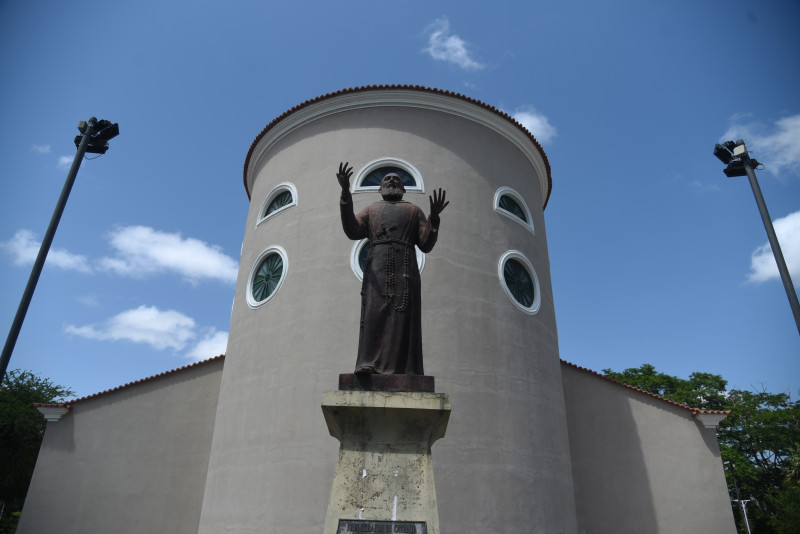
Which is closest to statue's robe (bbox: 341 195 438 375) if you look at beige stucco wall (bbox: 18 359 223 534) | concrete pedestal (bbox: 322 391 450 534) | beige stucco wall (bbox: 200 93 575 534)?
concrete pedestal (bbox: 322 391 450 534)

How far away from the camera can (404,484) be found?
416 cm

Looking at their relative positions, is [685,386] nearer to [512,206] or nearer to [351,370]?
[512,206]

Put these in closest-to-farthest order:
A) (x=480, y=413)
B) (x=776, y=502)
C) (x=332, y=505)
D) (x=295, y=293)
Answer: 1. (x=332, y=505)
2. (x=480, y=413)
3. (x=295, y=293)
4. (x=776, y=502)

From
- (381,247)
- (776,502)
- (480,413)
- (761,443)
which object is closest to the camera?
(381,247)

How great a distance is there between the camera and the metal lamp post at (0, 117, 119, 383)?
792 cm

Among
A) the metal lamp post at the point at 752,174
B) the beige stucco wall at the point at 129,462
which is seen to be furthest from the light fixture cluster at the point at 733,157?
the beige stucco wall at the point at 129,462

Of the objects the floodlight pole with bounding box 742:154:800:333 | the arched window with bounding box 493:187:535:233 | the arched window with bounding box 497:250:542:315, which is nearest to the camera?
the floodlight pole with bounding box 742:154:800:333

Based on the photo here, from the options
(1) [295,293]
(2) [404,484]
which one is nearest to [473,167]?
(1) [295,293]

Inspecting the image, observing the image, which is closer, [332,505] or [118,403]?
[332,505]

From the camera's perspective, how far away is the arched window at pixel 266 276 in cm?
1271

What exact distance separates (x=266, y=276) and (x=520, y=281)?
605 cm

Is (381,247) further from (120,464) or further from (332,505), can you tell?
(120,464)

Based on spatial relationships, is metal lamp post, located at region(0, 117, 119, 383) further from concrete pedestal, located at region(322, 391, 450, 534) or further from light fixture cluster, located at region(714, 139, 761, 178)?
light fixture cluster, located at region(714, 139, 761, 178)

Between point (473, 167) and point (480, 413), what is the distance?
5924 mm
